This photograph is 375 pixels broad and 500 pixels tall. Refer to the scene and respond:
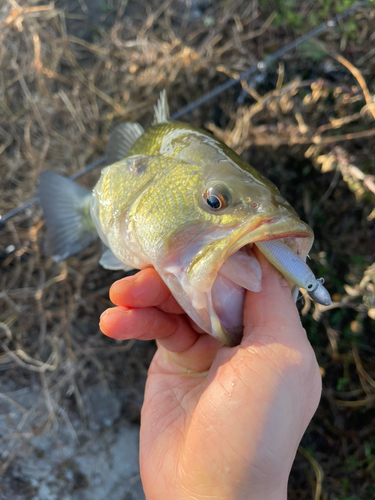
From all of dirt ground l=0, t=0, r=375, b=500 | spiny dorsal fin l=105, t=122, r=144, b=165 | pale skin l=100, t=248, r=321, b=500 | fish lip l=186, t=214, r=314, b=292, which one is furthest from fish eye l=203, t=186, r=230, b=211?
dirt ground l=0, t=0, r=375, b=500

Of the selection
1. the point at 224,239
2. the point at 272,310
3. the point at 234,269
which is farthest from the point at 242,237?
Result: the point at 272,310

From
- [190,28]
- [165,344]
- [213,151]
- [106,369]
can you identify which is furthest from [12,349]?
[190,28]

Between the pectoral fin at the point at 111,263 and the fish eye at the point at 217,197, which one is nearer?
the fish eye at the point at 217,197

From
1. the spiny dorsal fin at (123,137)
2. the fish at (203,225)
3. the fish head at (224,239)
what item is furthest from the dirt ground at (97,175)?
the fish head at (224,239)

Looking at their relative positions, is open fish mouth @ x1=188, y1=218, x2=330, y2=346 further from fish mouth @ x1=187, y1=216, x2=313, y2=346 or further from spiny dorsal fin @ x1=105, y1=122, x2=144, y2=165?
spiny dorsal fin @ x1=105, y1=122, x2=144, y2=165

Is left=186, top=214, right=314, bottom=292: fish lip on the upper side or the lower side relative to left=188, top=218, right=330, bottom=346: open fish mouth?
upper

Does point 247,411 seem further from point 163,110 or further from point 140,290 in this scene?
point 163,110

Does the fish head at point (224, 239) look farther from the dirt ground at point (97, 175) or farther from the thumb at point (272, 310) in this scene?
the dirt ground at point (97, 175)
